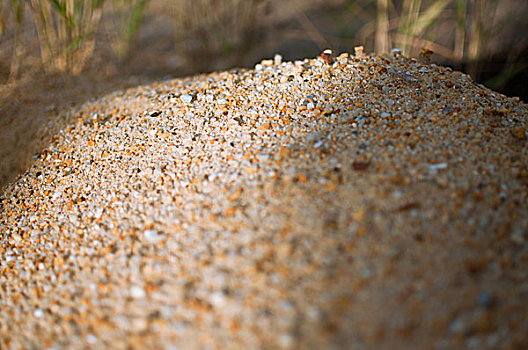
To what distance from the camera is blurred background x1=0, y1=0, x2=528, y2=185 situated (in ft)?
5.58

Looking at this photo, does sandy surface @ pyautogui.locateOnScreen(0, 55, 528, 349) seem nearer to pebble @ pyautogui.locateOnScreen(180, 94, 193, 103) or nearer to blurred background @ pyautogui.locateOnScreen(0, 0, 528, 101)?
pebble @ pyautogui.locateOnScreen(180, 94, 193, 103)

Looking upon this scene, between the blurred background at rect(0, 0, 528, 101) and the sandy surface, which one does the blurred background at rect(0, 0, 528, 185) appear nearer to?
the blurred background at rect(0, 0, 528, 101)

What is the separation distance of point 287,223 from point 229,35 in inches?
64.6

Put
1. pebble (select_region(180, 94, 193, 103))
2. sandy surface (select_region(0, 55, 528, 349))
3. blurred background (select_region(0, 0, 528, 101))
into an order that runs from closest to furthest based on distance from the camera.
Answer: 1. sandy surface (select_region(0, 55, 528, 349))
2. pebble (select_region(180, 94, 193, 103))
3. blurred background (select_region(0, 0, 528, 101))

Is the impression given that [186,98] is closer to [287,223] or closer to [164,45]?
[287,223]

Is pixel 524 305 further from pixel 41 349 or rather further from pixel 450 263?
pixel 41 349

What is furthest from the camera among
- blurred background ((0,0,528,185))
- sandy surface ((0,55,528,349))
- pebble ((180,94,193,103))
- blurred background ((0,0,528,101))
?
blurred background ((0,0,528,101))

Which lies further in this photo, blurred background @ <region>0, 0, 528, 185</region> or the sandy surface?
blurred background @ <region>0, 0, 528, 185</region>

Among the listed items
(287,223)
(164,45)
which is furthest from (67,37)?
(287,223)

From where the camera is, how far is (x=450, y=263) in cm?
87

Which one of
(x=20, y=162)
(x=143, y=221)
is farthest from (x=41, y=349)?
(x=20, y=162)

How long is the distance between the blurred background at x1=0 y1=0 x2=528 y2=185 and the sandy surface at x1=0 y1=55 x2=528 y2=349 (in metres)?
0.39

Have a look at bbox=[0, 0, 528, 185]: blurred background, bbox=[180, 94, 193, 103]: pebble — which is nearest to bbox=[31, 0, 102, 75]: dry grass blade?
bbox=[0, 0, 528, 185]: blurred background

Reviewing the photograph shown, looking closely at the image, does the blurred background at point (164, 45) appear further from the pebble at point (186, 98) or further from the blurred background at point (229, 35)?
the pebble at point (186, 98)
